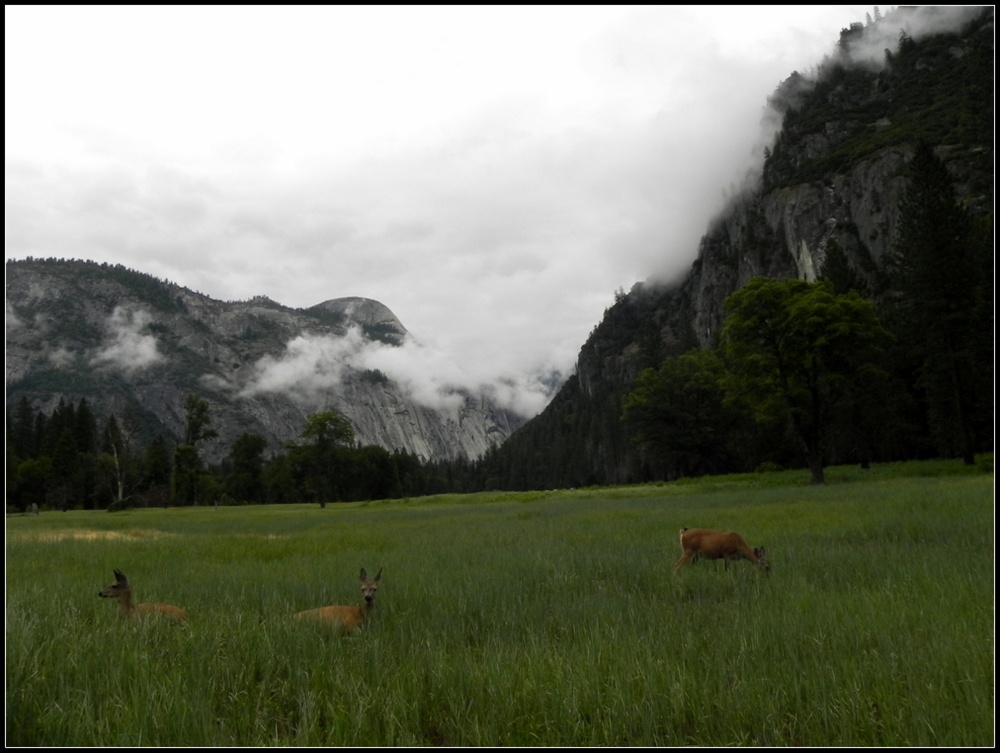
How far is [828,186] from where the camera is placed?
123 m

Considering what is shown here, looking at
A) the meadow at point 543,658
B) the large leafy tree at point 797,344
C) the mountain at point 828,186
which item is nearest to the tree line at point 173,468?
the large leafy tree at point 797,344

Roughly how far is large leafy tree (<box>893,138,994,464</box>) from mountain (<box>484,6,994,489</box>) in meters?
24.8

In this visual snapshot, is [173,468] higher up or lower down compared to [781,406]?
lower down

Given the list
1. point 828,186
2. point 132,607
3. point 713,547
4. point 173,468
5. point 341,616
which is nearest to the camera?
point 341,616

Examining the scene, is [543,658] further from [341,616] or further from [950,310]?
[950,310]

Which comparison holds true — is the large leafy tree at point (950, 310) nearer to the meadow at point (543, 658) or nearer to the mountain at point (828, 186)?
the mountain at point (828, 186)

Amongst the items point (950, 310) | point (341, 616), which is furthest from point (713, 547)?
point (950, 310)

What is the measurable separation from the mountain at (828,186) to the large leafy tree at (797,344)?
39370mm

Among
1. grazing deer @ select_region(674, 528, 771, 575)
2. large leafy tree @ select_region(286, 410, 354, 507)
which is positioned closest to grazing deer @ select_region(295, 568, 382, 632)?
grazing deer @ select_region(674, 528, 771, 575)

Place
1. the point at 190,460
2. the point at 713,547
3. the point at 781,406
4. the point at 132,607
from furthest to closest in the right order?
the point at 190,460, the point at 781,406, the point at 713,547, the point at 132,607

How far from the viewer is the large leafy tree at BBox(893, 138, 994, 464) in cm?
4253

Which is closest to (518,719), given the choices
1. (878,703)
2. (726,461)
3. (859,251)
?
(878,703)

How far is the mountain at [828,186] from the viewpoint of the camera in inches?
4119

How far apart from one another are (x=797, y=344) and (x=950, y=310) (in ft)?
49.2
